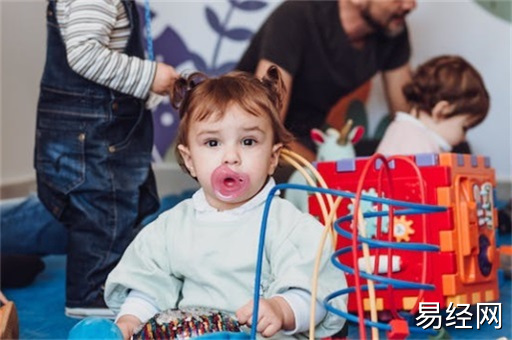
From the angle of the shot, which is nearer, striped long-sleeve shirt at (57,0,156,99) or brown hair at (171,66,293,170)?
Answer: brown hair at (171,66,293,170)

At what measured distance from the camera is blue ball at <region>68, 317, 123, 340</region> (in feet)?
2.23

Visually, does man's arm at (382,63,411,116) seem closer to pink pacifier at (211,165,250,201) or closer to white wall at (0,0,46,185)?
white wall at (0,0,46,185)

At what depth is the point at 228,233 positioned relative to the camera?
2.78 ft

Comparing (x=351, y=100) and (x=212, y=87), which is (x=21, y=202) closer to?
(x=212, y=87)

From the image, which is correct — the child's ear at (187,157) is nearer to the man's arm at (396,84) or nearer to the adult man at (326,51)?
the adult man at (326,51)

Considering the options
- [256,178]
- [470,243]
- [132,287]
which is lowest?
[470,243]

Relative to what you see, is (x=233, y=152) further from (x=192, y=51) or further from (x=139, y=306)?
(x=192, y=51)

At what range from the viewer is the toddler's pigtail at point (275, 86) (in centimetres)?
87

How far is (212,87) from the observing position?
863mm

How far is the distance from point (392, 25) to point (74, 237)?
1245mm

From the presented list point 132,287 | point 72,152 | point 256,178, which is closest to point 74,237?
point 72,152

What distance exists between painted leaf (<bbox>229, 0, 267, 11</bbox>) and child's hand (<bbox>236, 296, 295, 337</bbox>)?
6.14 feet

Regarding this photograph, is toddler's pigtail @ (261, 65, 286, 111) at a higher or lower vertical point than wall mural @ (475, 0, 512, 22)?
higher

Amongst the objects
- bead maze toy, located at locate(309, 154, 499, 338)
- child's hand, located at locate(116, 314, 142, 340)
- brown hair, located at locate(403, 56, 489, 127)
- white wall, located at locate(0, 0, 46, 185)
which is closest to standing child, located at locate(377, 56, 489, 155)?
brown hair, located at locate(403, 56, 489, 127)
